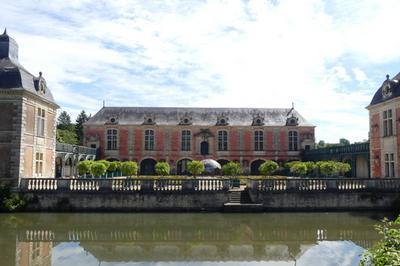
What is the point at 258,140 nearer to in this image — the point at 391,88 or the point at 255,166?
the point at 255,166

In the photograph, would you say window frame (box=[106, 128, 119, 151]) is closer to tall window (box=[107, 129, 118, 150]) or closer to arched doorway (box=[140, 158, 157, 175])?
tall window (box=[107, 129, 118, 150])

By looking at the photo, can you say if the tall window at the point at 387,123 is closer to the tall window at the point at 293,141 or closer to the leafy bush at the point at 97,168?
the tall window at the point at 293,141

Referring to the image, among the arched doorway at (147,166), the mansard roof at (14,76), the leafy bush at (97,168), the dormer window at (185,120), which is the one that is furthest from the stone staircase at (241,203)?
the arched doorway at (147,166)

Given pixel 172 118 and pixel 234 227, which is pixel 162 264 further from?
pixel 172 118

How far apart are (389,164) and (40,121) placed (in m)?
18.5

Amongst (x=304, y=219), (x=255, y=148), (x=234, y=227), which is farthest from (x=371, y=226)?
(x=255, y=148)

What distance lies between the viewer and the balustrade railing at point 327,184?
16.5 meters

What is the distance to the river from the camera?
8.81 m

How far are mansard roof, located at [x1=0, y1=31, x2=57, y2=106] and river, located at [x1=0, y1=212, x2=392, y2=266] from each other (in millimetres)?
5849

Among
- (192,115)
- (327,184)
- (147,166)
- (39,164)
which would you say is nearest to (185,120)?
(192,115)

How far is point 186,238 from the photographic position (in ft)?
36.3

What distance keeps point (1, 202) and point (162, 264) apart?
10.2 m

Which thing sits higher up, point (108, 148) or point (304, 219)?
point (108, 148)

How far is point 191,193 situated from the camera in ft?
52.9
